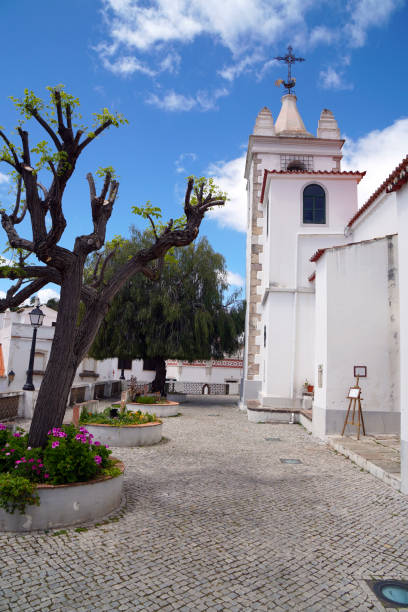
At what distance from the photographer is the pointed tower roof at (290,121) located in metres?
21.5

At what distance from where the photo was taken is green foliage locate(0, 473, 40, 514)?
436cm

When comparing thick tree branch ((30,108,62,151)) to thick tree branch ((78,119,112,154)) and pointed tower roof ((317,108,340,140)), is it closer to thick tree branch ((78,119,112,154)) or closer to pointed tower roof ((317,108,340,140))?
thick tree branch ((78,119,112,154))

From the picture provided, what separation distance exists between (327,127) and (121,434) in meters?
18.0

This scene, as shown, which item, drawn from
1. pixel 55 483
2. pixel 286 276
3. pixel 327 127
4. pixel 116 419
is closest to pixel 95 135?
pixel 55 483

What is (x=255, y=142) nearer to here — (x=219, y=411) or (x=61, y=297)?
(x=219, y=411)

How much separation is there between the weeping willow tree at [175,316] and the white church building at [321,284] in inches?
84.8

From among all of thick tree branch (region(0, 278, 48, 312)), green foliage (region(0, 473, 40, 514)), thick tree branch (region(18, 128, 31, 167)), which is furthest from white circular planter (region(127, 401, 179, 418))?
thick tree branch (region(18, 128, 31, 167))

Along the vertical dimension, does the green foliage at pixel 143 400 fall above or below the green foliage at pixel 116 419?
above

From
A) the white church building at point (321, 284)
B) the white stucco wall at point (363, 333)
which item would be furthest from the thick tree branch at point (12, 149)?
the white stucco wall at point (363, 333)

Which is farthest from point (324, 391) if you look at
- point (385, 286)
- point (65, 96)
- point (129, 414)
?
point (65, 96)

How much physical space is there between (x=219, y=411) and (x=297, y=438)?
7266 mm

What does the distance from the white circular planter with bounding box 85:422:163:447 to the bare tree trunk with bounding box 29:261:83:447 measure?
399 centimetres

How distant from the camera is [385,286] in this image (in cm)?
1075

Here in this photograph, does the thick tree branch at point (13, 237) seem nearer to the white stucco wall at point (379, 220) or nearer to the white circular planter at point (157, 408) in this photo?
the white circular planter at point (157, 408)
